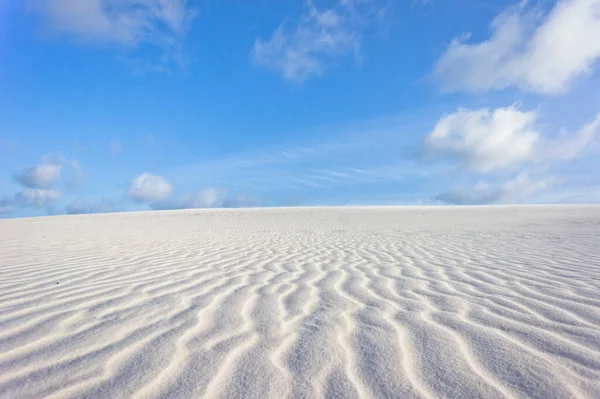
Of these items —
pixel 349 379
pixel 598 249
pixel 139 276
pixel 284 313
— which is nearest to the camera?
pixel 349 379

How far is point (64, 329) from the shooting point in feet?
9.13

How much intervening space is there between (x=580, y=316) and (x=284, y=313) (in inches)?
98.5

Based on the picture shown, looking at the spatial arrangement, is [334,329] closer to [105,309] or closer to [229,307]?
[229,307]

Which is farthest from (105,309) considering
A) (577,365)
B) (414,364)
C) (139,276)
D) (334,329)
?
(577,365)

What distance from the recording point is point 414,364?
216 centimetres

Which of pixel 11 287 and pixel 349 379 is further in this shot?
pixel 11 287

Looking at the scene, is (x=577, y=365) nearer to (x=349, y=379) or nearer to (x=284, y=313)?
(x=349, y=379)

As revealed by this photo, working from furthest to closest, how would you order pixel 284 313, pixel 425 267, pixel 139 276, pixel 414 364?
pixel 425 267 → pixel 139 276 → pixel 284 313 → pixel 414 364

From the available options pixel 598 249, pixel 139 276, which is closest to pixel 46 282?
pixel 139 276

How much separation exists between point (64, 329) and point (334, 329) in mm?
2140

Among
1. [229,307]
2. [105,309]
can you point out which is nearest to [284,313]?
[229,307]

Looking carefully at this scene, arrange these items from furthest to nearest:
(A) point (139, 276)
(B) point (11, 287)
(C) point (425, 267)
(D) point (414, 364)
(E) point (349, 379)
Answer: (C) point (425, 267) < (A) point (139, 276) < (B) point (11, 287) < (D) point (414, 364) < (E) point (349, 379)

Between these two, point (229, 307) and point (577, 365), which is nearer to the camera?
point (577, 365)

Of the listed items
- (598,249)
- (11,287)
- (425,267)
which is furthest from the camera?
(598,249)
